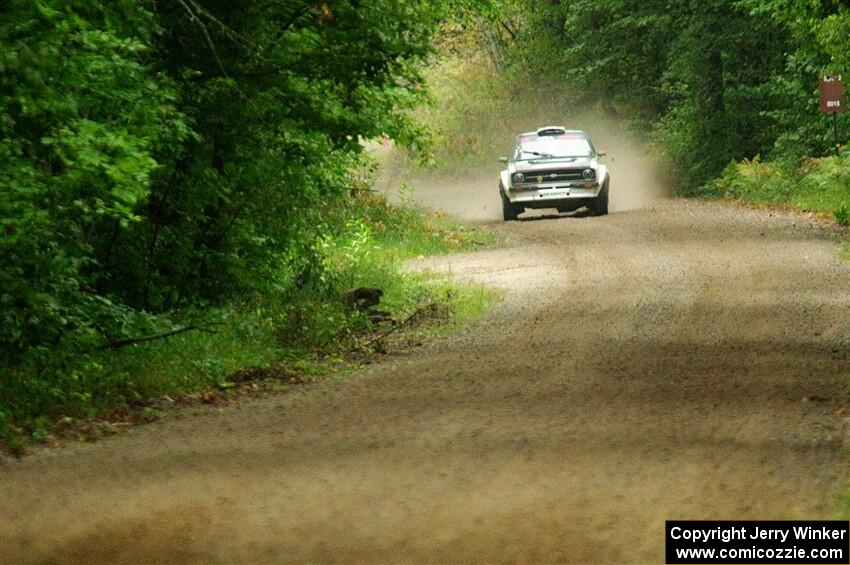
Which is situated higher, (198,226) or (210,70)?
(210,70)

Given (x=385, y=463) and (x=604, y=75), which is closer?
(x=385, y=463)

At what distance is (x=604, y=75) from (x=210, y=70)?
1347 inches

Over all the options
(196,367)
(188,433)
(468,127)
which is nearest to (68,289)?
(196,367)

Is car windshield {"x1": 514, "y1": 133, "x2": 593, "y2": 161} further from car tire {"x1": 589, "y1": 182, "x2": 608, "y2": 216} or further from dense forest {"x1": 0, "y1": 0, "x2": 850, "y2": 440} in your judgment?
dense forest {"x1": 0, "y1": 0, "x2": 850, "y2": 440}

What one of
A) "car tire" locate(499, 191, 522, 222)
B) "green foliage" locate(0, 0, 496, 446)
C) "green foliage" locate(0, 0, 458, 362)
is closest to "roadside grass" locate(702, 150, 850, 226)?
"car tire" locate(499, 191, 522, 222)

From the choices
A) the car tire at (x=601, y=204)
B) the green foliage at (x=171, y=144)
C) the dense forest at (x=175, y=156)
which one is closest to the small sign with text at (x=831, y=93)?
the car tire at (x=601, y=204)

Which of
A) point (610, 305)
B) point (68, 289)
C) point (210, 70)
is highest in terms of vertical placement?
point (210, 70)

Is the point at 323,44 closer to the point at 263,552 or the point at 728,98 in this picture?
the point at 263,552

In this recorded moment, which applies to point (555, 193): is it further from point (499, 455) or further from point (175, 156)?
point (499, 455)

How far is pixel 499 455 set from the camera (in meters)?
9.05

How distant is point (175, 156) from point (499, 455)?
22.7 ft

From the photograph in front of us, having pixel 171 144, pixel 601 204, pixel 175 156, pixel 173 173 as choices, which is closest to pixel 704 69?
pixel 601 204

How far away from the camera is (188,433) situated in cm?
1081

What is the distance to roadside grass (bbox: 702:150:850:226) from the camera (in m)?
30.0
